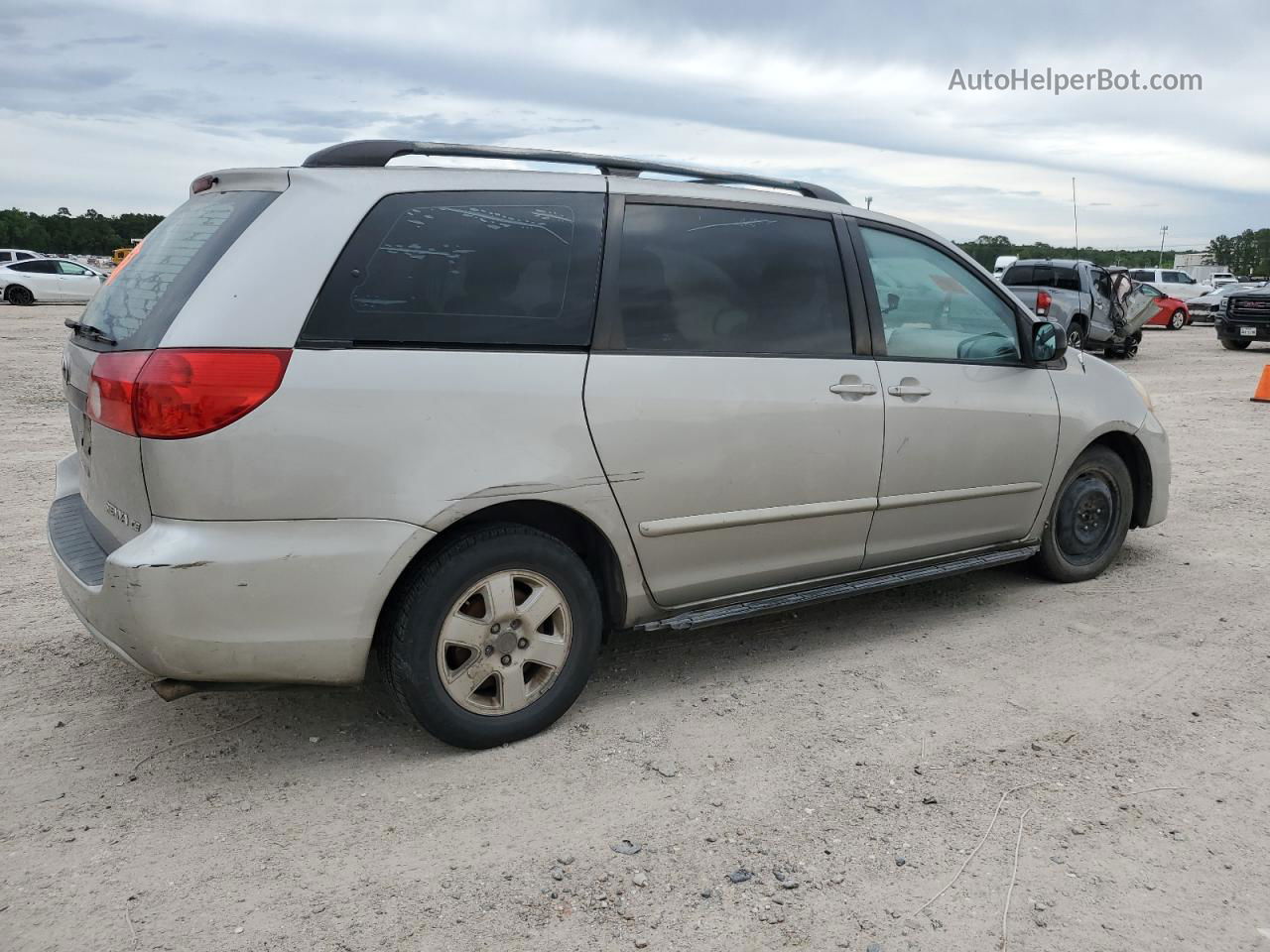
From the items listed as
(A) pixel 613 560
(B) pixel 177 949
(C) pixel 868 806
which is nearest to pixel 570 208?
(A) pixel 613 560

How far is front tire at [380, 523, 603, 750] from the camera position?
3180 mm

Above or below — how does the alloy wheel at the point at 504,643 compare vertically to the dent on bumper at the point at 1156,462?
below

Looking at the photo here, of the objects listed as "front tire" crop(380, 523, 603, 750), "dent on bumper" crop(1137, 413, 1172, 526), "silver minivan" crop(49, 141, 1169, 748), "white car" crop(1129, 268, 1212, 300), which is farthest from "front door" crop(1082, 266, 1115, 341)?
"front tire" crop(380, 523, 603, 750)

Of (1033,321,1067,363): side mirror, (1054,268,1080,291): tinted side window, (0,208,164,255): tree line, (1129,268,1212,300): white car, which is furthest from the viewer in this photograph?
(0,208,164,255): tree line

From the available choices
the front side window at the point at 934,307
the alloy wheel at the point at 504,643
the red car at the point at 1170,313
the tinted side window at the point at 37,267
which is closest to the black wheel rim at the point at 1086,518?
the front side window at the point at 934,307

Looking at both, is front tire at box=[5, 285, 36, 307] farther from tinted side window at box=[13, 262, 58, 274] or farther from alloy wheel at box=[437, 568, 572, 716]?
alloy wheel at box=[437, 568, 572, 716]

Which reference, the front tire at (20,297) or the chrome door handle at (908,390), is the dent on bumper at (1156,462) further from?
the front tire at (20,297)

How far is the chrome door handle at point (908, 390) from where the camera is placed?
4.15 metres

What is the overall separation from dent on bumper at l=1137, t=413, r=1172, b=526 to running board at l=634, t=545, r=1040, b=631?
2.72ft

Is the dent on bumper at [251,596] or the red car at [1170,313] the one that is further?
the red car at [1170,313]

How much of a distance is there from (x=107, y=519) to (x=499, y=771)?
1427 millimetres

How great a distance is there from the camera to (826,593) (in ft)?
13.6

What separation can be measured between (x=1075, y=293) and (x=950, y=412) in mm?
15540

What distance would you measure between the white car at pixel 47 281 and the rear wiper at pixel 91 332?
27658mm
